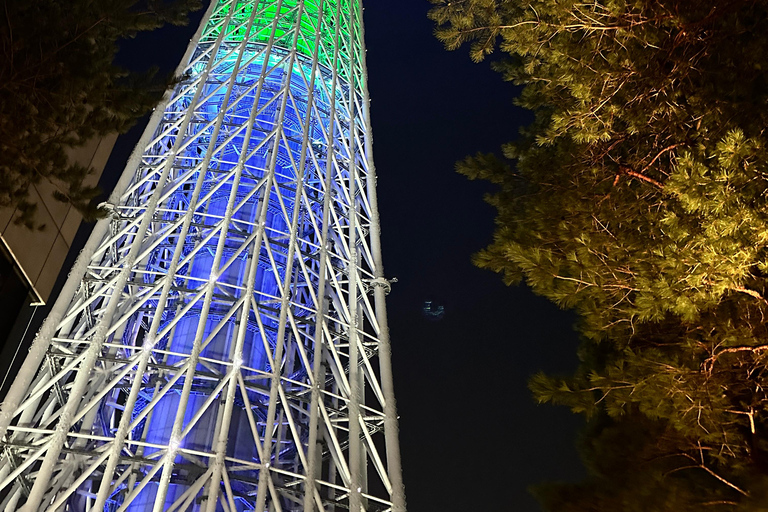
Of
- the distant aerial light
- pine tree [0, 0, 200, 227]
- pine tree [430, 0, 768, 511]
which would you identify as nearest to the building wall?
pine tree [0, 0, 200, 227]

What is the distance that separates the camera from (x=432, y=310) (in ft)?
97.8

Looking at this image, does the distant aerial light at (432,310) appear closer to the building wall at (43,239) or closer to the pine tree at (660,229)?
the building wall at (43,239)

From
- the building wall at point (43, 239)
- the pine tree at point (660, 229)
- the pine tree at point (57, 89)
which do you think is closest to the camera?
the pine tree at point (660, 229)

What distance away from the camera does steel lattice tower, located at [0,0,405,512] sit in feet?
28.2

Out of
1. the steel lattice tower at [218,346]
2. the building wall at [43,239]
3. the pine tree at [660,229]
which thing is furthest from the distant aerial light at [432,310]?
the pine tree at [660,229]

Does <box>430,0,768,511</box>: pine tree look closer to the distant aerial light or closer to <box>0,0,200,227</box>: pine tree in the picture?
<box>0,0,200,227</box>: pine tree

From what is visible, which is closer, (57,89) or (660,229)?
(57,89)

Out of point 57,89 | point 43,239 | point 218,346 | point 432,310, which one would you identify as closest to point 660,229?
point 57,89

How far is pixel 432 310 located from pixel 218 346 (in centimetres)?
1905

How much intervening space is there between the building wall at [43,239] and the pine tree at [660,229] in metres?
9.21

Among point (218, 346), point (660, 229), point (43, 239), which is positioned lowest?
point (660, 229)

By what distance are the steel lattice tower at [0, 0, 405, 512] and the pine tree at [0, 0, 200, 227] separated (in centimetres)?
187

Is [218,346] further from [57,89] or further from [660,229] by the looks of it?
[660,229]

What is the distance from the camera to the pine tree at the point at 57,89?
18.6ft
